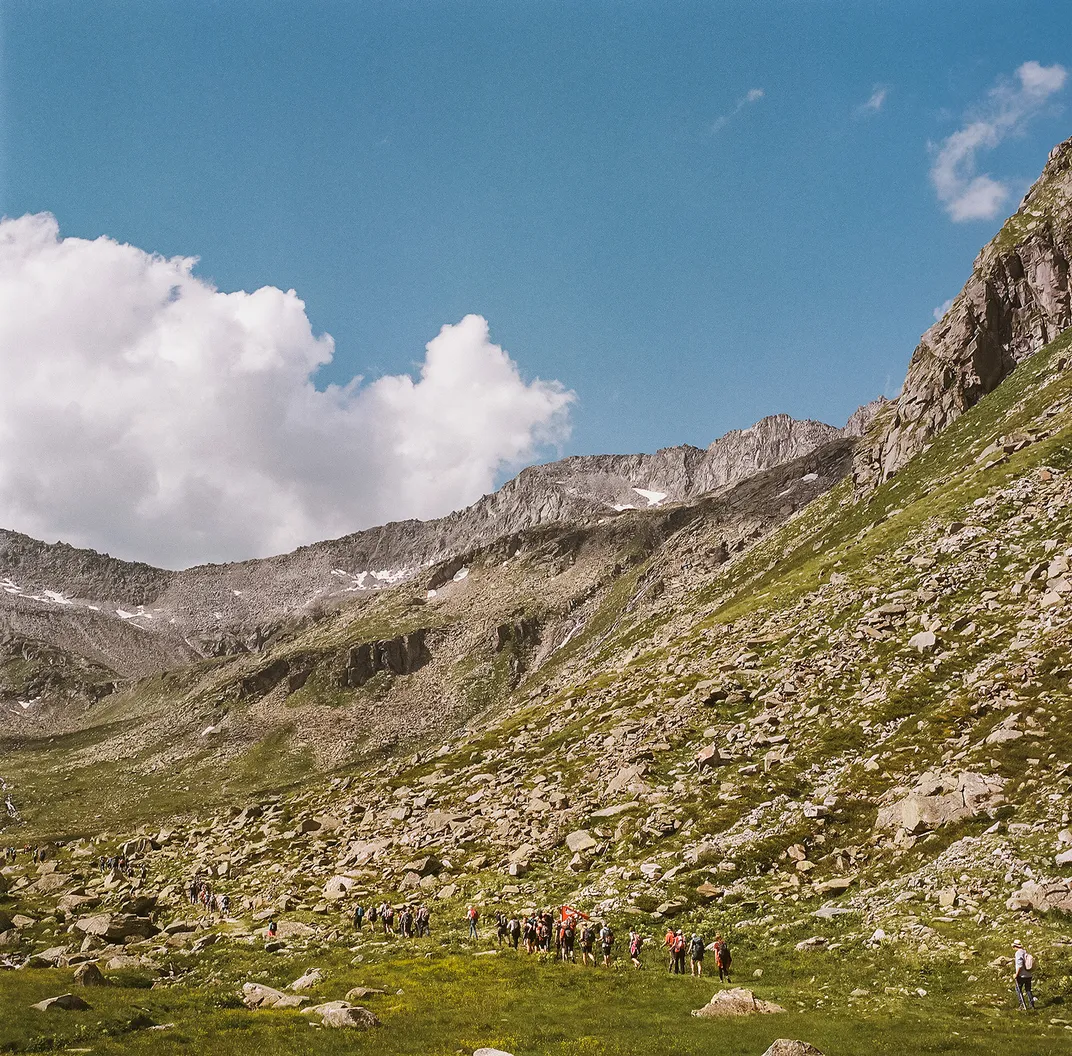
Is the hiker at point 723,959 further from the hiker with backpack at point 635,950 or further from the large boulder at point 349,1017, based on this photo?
the large boulder at point 349,1017

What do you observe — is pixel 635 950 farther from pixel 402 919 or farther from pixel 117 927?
pixel 117 927

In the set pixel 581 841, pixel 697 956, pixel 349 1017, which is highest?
pixel 581 841

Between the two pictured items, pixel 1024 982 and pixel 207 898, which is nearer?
pixel 1024 982

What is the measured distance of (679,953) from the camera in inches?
1410

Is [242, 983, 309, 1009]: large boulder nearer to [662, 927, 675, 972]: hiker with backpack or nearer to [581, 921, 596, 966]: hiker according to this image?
[581, 921, 596, 966]: hiker

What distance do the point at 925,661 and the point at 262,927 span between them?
167 feet

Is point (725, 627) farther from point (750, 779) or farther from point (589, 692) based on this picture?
point (750, 779)

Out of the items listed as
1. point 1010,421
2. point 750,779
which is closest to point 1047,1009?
point 750,779

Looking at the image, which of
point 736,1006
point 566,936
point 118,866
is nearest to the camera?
point 736,1006

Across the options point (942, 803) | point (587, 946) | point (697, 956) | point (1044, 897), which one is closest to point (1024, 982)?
point (1044, 897)

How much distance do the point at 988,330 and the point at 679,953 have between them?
451ft

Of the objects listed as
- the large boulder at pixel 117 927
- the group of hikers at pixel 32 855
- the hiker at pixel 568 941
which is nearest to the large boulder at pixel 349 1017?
the hiker at pixel 568 941

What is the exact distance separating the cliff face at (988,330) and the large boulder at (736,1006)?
119 meters

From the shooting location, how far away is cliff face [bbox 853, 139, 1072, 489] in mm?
131375
